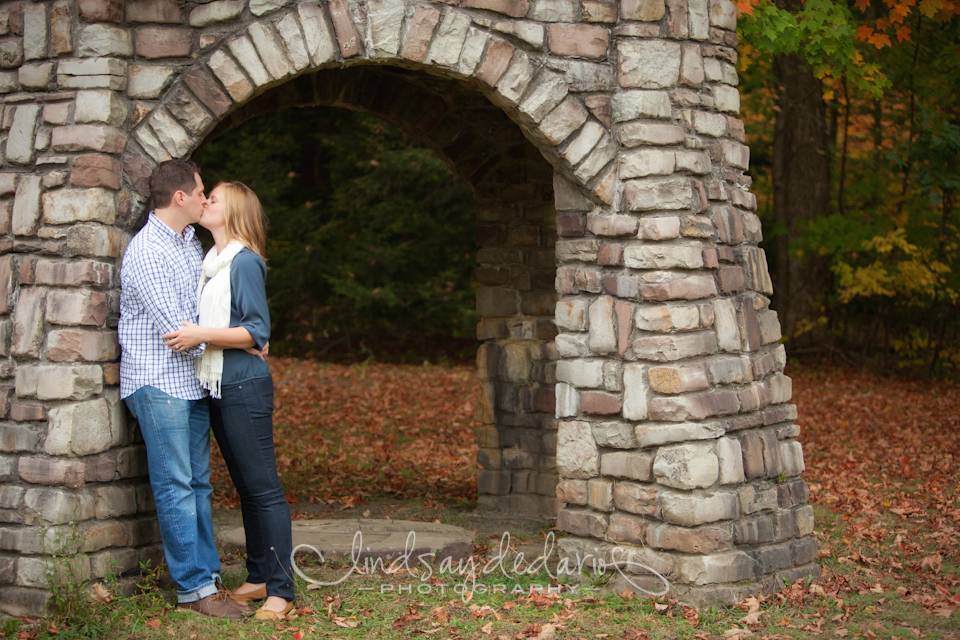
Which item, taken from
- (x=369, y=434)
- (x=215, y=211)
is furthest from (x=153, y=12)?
(x=369, y=434)

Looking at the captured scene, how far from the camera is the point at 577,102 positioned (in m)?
4.79

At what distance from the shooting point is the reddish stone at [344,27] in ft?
14.8

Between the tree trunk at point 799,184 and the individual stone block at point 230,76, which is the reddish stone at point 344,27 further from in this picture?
the tree trunk at point 799,184

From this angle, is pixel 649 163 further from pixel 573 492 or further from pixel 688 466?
pixel 573 492

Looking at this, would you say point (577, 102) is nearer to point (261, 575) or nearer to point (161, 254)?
point (161, 254)

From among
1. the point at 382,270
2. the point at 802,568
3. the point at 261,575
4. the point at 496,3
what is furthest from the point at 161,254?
the point at 382,270

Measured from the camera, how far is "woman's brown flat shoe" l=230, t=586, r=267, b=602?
4566 mm

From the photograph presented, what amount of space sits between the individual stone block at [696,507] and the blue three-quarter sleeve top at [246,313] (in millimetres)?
2186

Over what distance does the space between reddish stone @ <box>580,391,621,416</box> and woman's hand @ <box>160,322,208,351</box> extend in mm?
2065

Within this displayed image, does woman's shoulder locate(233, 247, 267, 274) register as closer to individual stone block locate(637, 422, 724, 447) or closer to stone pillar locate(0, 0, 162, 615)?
stone pillar locate(0, 0, 162, 615)

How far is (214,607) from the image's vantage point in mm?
4336

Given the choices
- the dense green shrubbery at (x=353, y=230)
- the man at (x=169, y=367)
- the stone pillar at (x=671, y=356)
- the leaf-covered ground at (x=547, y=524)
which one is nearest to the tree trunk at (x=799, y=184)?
the leaf-covered ground at (x=547, y=524)

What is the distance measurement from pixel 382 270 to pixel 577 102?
10.3 metres

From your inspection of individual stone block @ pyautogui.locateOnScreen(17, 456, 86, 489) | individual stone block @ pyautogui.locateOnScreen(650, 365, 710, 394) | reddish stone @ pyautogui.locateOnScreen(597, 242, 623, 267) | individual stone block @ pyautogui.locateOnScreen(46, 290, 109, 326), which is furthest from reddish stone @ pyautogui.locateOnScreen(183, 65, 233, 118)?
individual stone block @ pyautogui.locateOnScreen(650, 365, 710, 394)
